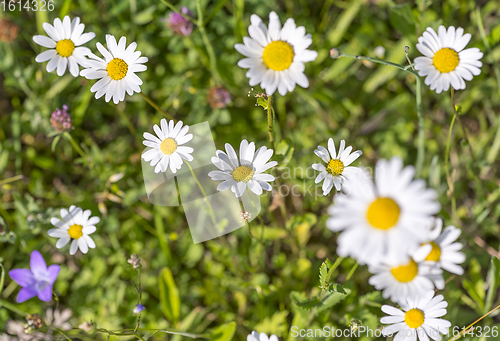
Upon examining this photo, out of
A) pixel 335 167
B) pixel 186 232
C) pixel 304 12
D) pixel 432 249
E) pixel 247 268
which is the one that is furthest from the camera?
pixel 304 12

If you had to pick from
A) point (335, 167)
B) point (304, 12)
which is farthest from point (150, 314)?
point (304, 12)

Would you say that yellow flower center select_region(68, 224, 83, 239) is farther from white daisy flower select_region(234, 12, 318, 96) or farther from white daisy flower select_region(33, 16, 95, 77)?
white daisy flower select_region(234, 12, 318, 96)

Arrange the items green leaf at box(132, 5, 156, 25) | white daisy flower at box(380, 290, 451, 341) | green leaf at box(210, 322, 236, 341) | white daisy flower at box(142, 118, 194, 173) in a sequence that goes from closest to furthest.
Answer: white daisy flower at box(380, 290, 451, 341) → white daisy flower at box(142, 118, 194, 173) → green leaf at box(210, 322, 236, 341) → green leaf at box(132, 5, 156, 25)

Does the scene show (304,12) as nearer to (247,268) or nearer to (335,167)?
(335,167)

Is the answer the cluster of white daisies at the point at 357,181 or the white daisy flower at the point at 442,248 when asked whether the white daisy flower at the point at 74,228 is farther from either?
the white daisy flower at the point at 442,248

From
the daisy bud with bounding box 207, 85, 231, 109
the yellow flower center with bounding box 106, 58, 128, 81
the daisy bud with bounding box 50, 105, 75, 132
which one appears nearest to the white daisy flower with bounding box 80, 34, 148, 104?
the yellow flower center with bounding box 106, 58, 128, 81
